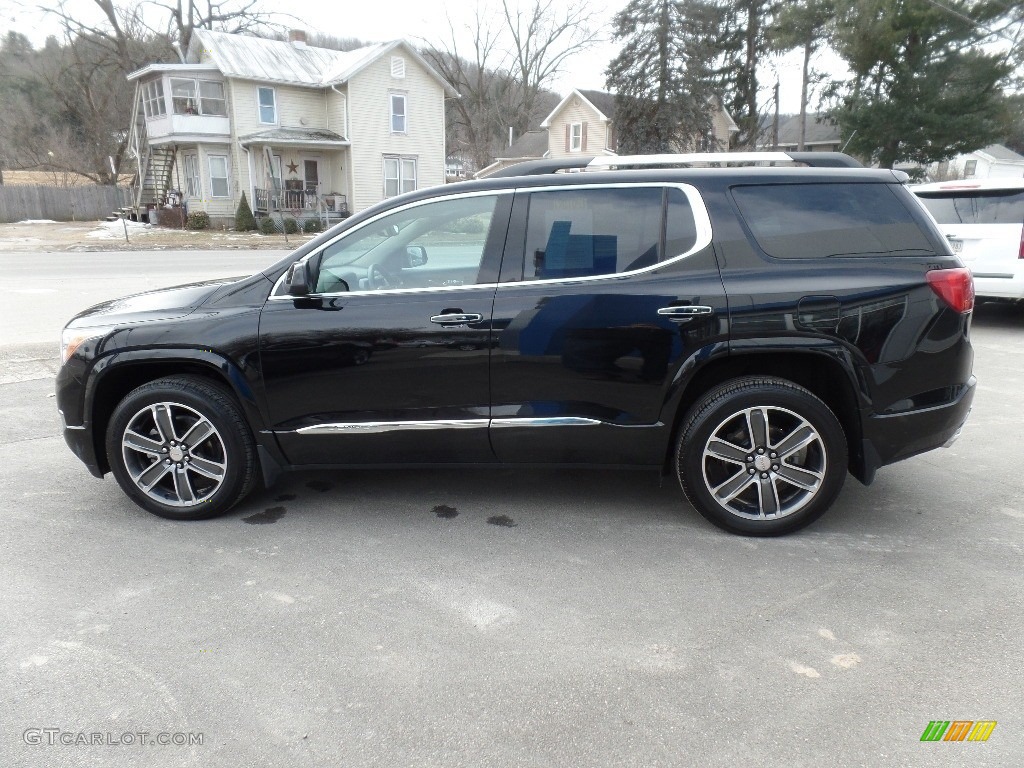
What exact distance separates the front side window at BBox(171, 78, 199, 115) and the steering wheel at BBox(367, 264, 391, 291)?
33694mm

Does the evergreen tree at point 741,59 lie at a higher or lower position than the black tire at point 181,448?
higher

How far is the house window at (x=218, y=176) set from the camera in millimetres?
33719

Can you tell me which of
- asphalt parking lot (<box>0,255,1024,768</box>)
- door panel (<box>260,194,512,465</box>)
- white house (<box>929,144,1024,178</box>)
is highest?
white house (<box>929,144,1024,178</box>)

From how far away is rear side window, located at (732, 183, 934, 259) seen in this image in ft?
12.4

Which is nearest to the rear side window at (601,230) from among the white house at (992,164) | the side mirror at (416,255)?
the side mirror at (416,255)

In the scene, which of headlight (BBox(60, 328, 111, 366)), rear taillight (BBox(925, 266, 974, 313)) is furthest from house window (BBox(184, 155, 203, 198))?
rear taillight (BBox(925, 266, 974, 313))

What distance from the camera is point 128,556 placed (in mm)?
3752

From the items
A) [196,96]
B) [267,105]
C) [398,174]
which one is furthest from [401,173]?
[196,96]

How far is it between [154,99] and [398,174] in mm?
11189

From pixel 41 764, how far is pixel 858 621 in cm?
298

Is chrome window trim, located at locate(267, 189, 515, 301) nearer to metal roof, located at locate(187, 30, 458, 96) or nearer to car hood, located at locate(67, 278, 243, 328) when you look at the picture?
car hood, located at locate(67, 278, 243, 328)

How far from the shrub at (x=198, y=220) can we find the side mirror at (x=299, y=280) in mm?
32130

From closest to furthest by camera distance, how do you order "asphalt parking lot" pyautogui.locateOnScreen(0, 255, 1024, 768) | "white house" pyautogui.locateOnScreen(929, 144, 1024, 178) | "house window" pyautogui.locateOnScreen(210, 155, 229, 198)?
"asphalt parking lot" pyautogui.locateOnScreen(0, 255, 1024, 768), "house window" pyautogui.locateOnScreen(210, 155, 229, 198), "white house" pyautogui.locateOnScreen(929, 144, 1024, 178)

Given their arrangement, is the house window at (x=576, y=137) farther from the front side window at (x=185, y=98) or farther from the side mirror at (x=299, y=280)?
the side mirror at (x=299, y=280)
